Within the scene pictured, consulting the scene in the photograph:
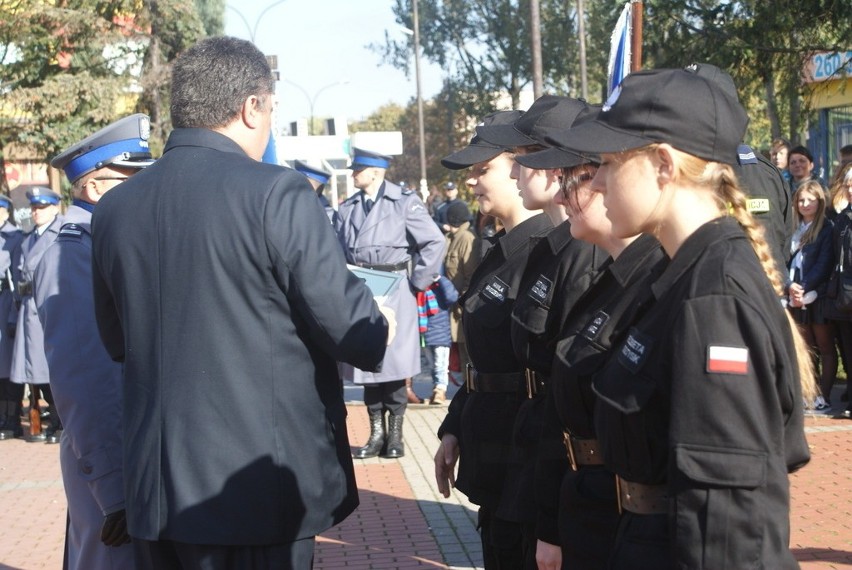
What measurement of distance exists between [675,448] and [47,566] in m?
4.88

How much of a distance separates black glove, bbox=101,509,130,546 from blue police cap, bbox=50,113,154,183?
4.16 ft

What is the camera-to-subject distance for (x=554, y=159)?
317 centimetres

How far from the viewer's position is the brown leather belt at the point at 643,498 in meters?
2.28

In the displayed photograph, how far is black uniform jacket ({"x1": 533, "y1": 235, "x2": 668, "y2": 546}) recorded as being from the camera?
2521 mm

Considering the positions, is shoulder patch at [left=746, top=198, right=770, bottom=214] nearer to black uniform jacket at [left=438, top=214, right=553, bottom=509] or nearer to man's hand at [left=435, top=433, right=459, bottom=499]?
black uniform jacket at [left=438, top=214, right=553, bottom=509]

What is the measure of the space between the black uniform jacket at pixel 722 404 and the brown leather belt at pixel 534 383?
113cm

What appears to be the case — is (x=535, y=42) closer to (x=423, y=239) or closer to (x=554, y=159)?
(x=423, y=239)

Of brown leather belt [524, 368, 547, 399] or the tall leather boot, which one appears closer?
brown leather belt [524, 368, 547, 399]

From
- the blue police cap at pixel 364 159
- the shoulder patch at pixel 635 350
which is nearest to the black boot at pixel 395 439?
the blue police cap at pixel 364 159

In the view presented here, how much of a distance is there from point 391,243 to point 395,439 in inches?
62.8

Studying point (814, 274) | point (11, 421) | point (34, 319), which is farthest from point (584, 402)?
point (11, 421)

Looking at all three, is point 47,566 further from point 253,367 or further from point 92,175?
point 253,367

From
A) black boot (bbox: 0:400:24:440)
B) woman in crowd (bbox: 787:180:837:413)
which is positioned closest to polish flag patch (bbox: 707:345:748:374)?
woman in crowd (bbox: 787:180:837:413)

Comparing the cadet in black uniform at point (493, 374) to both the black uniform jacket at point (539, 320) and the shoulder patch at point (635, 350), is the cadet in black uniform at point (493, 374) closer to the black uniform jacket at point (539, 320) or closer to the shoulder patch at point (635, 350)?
the black uniform jacket at point (539, 320)
